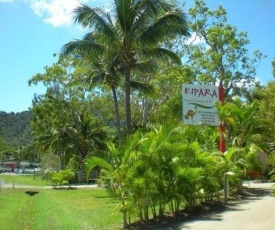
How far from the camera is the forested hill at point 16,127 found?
496 feet

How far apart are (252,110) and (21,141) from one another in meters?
143

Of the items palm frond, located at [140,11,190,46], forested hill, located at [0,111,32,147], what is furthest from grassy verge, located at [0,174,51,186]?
forested hill, located at [0,111,32,147]

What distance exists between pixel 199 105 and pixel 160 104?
1854cm

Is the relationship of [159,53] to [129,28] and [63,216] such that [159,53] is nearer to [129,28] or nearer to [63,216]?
[129,28]

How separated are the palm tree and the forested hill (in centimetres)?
13020

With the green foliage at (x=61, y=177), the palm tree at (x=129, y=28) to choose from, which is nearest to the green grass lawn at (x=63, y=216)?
the palm tree at (x=129, y=28)

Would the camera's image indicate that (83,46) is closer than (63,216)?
No

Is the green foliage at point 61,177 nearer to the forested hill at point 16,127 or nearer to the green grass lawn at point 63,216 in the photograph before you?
the green grass lawn at point 63,216

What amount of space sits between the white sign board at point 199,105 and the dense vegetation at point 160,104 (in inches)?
15.7

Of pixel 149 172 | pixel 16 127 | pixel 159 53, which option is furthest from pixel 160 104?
pixel 16 127

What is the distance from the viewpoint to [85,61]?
23203 millimetres

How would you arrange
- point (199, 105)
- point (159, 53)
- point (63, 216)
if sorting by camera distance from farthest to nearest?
point (159, 53), point (199, 105), point (63, 216)

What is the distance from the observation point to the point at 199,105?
53.9 feet

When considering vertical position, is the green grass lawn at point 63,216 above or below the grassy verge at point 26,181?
below
